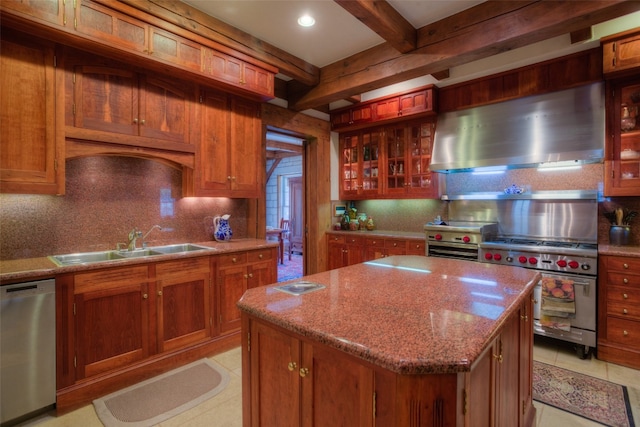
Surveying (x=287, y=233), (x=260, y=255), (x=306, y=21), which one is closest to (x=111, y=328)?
(x=260, y=255)

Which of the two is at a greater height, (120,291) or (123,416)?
(120,291)

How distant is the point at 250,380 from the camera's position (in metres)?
1.39

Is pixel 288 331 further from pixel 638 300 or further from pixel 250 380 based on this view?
pixel 638 300

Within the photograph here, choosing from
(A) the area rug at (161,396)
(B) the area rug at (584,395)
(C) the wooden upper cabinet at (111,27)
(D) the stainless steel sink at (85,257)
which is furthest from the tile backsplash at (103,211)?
(B) the area rug at (584,395)

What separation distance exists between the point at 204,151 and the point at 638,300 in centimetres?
399

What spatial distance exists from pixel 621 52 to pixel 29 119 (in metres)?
4.60

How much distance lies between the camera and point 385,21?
8.02ft

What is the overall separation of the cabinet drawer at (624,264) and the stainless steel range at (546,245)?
0.10m

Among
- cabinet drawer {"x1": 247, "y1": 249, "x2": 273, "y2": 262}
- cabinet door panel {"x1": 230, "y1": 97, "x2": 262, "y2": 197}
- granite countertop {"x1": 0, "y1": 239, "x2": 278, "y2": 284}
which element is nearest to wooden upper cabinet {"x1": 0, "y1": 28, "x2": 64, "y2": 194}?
granite countertop {"x1": 0, "y1": 239, "x2": 278, "y2": 284}

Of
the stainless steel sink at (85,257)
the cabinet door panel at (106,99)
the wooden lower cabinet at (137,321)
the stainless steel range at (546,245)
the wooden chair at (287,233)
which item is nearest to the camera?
the wooden lower cabinet at (137,321)

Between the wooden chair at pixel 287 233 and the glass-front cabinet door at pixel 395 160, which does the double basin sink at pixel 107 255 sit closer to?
the glass-front cabinet door at pixel 395 160

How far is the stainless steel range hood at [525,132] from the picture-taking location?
9.75 feet

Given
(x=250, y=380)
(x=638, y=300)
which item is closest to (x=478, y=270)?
(x=250, y=380)

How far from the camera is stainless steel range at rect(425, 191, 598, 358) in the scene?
2783 millimetres
